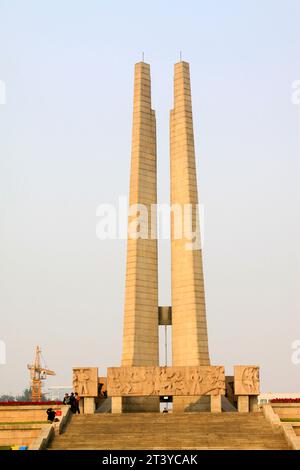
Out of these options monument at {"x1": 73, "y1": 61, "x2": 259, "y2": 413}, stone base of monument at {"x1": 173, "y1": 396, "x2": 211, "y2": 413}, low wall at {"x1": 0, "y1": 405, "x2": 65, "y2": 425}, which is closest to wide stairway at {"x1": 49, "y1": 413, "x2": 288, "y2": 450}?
low wall at {"x1": 0, "y1": 405, "x2": 65, "y2": 425}

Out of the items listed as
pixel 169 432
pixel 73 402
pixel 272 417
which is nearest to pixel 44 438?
pixel 169 432

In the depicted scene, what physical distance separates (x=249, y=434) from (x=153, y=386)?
327 inches

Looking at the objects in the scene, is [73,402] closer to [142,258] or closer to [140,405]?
[140,405]

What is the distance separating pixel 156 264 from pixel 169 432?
52.4ft

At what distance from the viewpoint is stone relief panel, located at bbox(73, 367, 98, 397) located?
134 ft

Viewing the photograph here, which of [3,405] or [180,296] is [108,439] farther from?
[180,296]

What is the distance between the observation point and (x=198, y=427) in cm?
3469

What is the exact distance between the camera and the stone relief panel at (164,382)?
4072 centimetres

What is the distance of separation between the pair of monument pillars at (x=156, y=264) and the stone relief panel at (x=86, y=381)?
516 cm

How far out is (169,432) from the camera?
3372cm

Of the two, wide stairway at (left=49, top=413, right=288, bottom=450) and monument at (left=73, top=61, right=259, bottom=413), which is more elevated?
monument at (left=73, top=61, right=259, bottom=413)

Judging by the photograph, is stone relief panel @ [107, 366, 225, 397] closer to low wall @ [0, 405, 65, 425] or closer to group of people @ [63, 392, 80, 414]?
group of people @ [63, 392, 80, 414]

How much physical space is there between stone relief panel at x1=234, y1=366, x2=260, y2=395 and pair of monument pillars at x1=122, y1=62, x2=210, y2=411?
493 cm
